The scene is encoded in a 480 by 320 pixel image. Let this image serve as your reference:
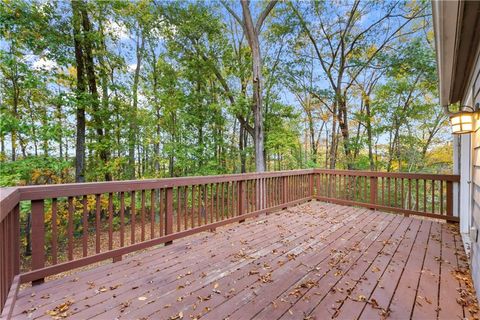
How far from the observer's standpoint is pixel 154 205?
9.85ft

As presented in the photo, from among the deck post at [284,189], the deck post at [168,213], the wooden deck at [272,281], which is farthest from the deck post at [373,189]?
the deck post at [168,213]

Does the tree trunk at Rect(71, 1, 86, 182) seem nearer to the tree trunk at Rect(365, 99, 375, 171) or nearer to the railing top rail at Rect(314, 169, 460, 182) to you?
the railing top rail at Rect(314, 169, 460, 182)

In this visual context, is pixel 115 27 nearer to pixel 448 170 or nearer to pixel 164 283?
pixel 164 283

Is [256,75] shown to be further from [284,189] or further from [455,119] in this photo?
[455,119]

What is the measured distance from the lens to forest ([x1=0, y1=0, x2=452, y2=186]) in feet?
22.8

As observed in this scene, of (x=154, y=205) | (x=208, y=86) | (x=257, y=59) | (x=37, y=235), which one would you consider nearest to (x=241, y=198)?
(x=154, y=205)

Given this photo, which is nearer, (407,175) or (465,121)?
(465,121)

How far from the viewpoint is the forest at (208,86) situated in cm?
694

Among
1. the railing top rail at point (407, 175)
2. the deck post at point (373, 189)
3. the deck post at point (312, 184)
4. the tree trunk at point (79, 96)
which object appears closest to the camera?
the railing top rail at point (407, 175)

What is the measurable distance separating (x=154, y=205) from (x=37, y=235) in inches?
44.6

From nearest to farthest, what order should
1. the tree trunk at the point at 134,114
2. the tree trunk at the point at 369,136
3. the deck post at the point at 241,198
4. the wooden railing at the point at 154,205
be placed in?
the wooden railing at the point at 154,205 < the deck post at the point at 241,198 < the tree trunk at the point at 134,114 < the tree trunk at the point at 369,136

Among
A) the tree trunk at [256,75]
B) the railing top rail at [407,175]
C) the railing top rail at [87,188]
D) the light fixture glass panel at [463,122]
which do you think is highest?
the tree trunk at [256,75]

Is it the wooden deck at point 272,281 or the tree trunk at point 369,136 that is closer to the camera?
the wooden deck at point 272,281

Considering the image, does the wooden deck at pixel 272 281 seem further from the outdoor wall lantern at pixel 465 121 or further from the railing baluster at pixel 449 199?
the outdoor wall lantern at pixel 465 121
